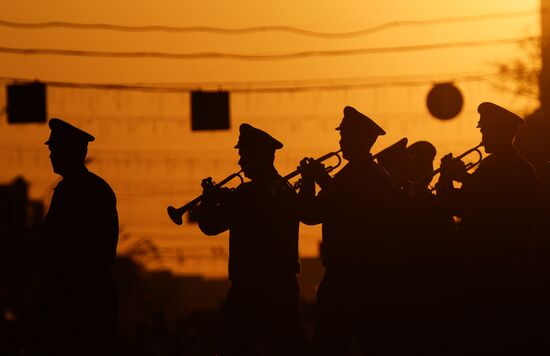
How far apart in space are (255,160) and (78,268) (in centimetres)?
149

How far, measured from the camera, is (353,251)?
10.6 m

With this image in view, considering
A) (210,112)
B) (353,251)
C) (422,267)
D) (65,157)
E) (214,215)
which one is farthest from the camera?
(210,112)

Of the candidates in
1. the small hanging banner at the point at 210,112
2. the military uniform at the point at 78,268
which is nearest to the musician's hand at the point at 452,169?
the military uniform at the point at 78,268

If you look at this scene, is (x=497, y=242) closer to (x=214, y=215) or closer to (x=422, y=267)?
(x=422, y=267)

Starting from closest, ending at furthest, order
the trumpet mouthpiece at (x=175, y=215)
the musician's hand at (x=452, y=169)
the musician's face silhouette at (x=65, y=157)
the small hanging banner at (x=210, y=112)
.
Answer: the musician's face silhouette at (x=65, y=157), the musician's hand at (x=452, y=169), the trumpet mouthpiece at (x=175, y=215), the small hanging banner at (x=210, y=112)

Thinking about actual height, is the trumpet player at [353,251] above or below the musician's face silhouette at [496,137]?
below

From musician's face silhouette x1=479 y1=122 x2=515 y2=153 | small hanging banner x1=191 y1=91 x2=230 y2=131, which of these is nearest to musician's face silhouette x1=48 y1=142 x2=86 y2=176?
musician's face silhouette x1=479 y1=122 x2=515 y2=153

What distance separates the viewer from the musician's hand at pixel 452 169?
459 inches

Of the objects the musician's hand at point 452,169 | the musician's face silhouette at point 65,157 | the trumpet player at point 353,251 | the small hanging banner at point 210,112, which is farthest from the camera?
the small hanging banner at point 210,112

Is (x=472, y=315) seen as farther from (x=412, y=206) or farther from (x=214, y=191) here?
(x=214, y=191)

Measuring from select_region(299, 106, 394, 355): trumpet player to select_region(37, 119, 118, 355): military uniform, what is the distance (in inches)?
57.0

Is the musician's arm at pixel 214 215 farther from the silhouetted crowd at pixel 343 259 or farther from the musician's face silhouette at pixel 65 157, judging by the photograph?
the musician's face silhouette at pixel 65 157

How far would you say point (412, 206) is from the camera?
12023 mm

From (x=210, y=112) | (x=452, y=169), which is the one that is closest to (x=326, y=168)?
(x=452, y=169)
